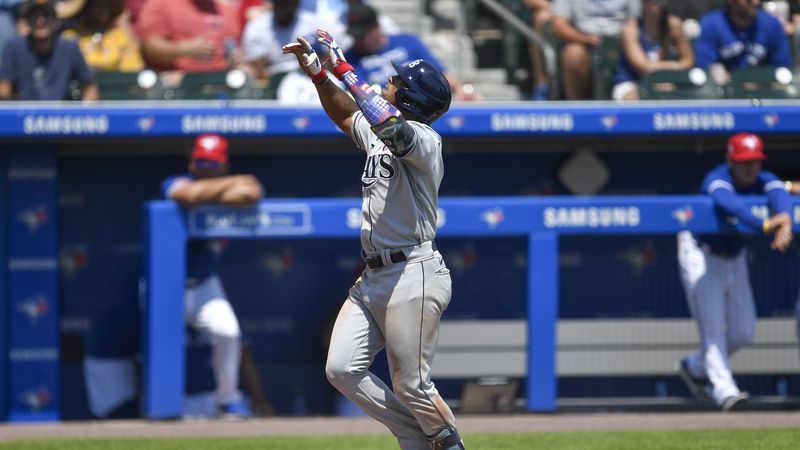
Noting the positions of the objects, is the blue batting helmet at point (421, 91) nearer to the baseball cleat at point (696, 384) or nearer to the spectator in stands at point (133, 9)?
the baseball cleat at point (696, 384)

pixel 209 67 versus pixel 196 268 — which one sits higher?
pixel 209 67

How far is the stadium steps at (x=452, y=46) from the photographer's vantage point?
8.80 metres

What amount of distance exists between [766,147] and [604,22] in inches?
55.2

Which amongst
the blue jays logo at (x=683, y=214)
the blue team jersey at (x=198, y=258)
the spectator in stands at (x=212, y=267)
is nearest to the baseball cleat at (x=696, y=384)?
the blue jays logo at (x=683, y=214)

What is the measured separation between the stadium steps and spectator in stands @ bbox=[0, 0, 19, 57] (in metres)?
2.68

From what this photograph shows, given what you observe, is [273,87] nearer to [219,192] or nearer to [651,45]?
[219,192]

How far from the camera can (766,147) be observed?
26.4 ft

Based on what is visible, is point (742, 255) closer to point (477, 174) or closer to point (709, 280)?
point (709, 280)

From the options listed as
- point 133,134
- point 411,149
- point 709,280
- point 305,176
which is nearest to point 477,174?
point 305,176

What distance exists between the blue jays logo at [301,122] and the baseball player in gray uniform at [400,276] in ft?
8.93

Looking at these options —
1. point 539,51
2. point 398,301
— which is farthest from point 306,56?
point 539,51

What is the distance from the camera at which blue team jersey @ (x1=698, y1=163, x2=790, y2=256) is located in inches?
284

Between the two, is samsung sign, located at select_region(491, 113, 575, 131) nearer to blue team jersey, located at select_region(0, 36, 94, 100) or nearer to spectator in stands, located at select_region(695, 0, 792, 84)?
spectator in stands, located at select_region(695, 0, 792, 84)

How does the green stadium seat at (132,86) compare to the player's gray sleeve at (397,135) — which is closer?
the player's gray sleeve at (397,135)
